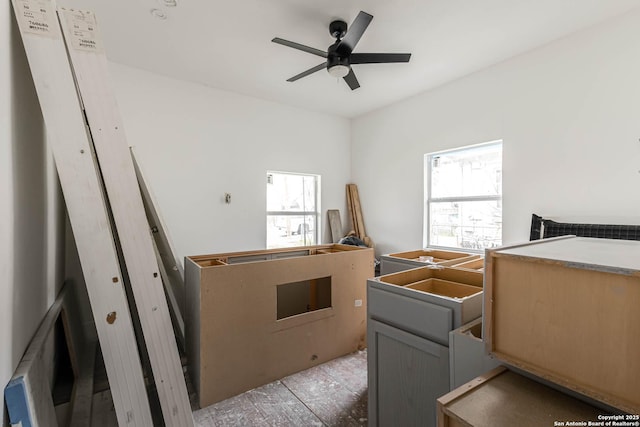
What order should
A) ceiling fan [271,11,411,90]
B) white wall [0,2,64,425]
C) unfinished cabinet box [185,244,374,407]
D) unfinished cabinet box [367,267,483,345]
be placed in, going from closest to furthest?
white wall [0,2,64,425], unfinished cabinet box [367,267,483,345], unfinished cabinet box [185,244,374,407], ceiling fan [271,11,411,90]

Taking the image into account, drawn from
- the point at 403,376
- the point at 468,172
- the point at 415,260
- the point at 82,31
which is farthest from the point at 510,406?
the point at 468,172

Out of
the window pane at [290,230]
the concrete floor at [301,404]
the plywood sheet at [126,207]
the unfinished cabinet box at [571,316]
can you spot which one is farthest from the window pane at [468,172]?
the plywood sheet at [126,207]

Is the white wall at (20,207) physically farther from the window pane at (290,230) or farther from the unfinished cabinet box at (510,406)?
the window pane at (290,230)

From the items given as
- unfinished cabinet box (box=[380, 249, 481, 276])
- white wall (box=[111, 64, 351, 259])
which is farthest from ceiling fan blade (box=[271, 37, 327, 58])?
unfinished cabinet box (box=[380, 249, 481, 276])

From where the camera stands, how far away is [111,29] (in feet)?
8.69

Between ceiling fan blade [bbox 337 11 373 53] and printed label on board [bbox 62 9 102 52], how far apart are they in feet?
5.43

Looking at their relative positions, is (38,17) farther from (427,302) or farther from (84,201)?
(427,302)

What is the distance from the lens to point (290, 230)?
4.73 meters

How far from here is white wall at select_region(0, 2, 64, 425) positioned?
0.94 meters

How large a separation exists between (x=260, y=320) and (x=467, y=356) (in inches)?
57.7

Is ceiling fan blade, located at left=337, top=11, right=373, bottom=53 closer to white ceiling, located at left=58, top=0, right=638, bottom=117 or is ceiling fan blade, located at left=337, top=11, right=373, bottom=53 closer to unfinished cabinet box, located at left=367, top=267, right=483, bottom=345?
white ceiling, located at left=58, top=0, right=638, bottom=117

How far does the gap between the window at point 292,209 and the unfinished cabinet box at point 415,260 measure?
231 centimetres

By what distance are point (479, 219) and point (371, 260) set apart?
1.84 meters

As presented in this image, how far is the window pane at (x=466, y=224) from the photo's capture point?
3.59 m
